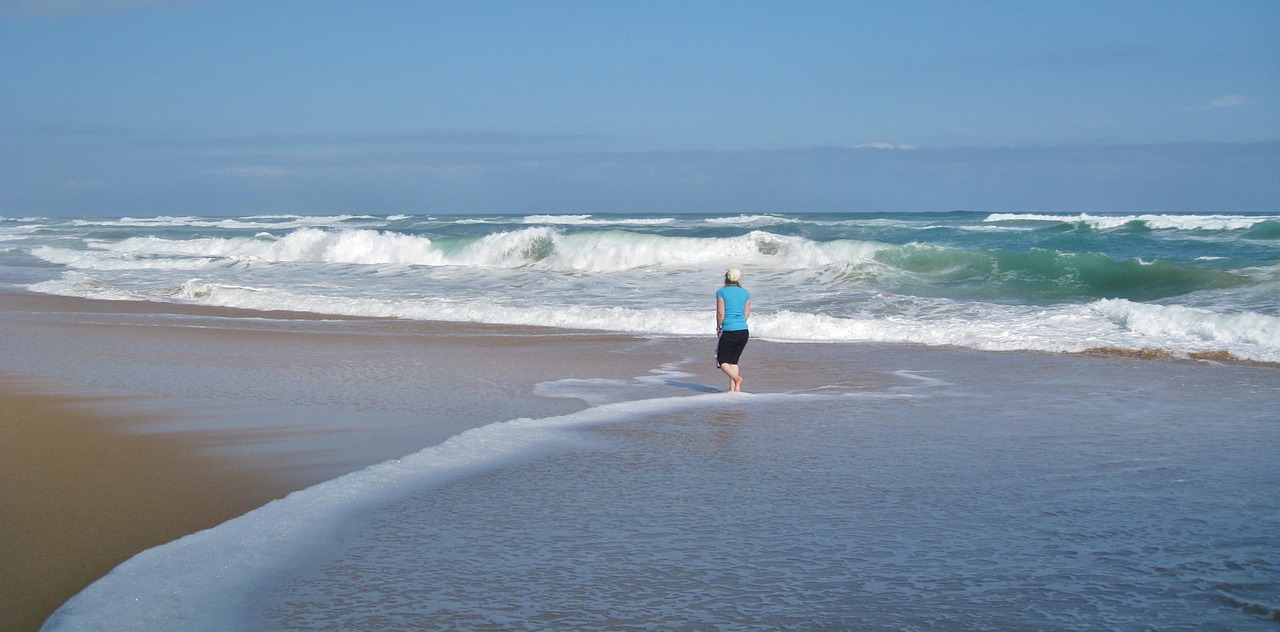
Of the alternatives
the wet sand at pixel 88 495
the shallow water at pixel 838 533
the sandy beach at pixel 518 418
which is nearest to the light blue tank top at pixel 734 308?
the sandy beach at pixel 518 418

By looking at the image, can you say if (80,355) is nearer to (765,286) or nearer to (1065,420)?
(1065,420)

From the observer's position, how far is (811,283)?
19.9 meters

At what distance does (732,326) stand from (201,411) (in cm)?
437

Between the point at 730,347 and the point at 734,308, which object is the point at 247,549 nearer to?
the point at 730,347

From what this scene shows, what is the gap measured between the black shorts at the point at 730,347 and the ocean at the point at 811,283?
13.5 ft

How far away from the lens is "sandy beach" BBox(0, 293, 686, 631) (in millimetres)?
4883

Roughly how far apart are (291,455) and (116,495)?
1.16 m

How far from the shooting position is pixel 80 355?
443 inches

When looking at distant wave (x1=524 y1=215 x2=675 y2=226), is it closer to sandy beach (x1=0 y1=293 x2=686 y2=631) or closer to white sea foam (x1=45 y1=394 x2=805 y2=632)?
sandy beach (x1=0 y1=293 x2=686 y2=631)

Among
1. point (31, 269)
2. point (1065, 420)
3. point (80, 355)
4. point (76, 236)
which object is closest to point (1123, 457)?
point (1065, 420)

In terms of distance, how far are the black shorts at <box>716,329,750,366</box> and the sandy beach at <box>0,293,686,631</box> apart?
4.61 ft

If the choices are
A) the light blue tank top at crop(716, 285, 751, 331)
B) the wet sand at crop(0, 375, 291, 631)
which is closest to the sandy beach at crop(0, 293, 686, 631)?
the wet sand at crop(0, 375, 291, 631)

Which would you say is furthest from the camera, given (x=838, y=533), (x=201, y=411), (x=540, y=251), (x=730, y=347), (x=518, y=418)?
(x=540, y=251)

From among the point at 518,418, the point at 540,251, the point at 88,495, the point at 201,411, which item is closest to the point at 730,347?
the point at 518,418
